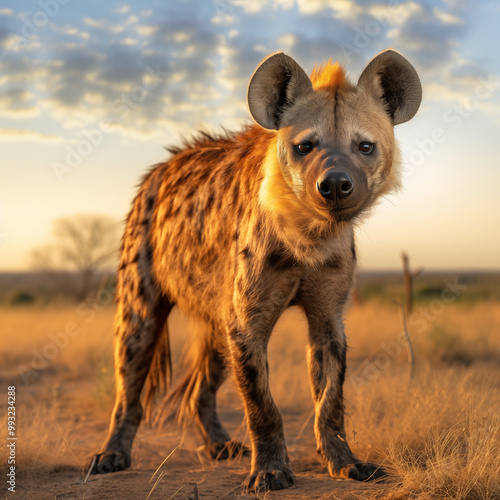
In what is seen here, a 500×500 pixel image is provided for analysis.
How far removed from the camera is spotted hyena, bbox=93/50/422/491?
3.01m

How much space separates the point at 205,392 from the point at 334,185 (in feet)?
7.72

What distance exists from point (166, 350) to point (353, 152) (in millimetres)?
2380

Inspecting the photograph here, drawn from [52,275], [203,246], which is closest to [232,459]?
[203,246]

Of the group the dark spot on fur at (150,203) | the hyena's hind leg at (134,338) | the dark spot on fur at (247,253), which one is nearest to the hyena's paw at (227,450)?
the hyena's hind leg at (134,338)

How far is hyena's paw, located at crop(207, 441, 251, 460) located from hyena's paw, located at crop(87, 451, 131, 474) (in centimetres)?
63

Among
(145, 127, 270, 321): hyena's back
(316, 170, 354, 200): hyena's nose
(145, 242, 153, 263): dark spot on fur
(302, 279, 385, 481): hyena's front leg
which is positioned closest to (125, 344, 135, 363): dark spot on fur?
(145, 127, 270, 321): hyena's back

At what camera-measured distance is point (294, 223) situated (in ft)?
10.2

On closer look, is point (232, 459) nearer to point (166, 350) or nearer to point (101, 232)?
point (166, 350)

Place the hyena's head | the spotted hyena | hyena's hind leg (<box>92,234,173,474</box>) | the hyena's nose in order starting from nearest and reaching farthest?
1. the hyena's nose
2. the hyena's head
3. the spotted hyena
4. hyena's hind leg (<box>92,234,173,474</box>)

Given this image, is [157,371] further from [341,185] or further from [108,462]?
[341,185]

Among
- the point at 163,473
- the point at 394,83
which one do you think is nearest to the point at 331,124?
the point at 394,83

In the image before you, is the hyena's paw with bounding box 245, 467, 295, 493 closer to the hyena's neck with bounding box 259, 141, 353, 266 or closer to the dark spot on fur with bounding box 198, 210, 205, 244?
the hyena's neck with bounding box 259, 141, 353, 266

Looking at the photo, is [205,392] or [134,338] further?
[205,392]

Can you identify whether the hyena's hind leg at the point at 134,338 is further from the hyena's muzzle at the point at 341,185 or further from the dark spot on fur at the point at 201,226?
the hyena's muzzle at the point at 341,185
